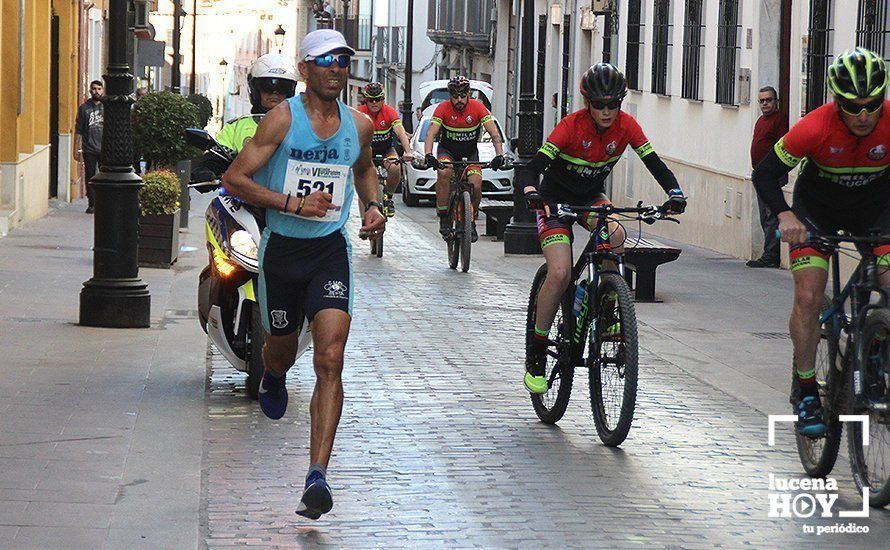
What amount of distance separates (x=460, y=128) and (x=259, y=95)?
29.1 ft

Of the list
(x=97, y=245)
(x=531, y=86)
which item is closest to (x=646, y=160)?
(x=97, y=245)

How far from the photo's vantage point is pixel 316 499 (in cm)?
640

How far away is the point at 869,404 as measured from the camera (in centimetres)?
696

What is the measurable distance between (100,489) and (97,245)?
541 cm

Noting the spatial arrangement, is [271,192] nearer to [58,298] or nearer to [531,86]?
[58,298]

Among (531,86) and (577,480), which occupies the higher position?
(531,86)

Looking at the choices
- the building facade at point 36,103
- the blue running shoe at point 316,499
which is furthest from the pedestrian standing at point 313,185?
the building facade at point 36,103

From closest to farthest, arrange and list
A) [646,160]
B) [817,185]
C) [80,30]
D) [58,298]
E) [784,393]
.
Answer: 1. [817,185]
2. [646,160]
3. [784,393]
4. [58,298]
5. [80,30]

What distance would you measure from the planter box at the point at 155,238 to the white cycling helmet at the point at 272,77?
23.1 feet

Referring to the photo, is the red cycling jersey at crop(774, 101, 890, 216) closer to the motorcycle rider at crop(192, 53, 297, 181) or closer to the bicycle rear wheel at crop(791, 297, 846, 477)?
the bicycle rear wheel at crop(791, 297, 846, 477)

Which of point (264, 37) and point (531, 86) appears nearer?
point (531, 86)

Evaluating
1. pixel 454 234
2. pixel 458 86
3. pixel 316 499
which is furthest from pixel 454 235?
pixel 316 499

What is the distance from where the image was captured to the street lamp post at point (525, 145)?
20203 mm

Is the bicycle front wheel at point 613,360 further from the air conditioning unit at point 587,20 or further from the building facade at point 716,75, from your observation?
the air conditioning unit at point 587,20
